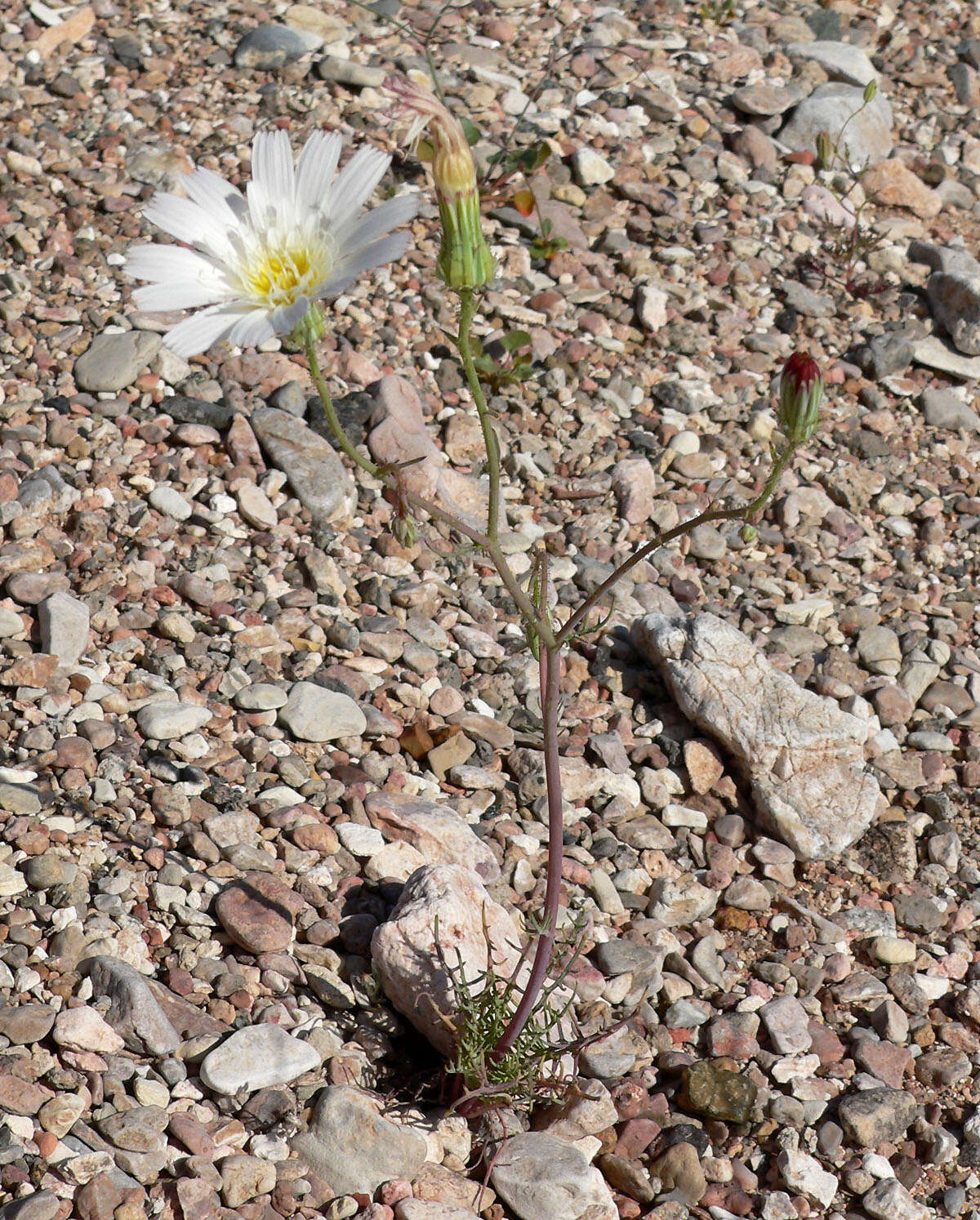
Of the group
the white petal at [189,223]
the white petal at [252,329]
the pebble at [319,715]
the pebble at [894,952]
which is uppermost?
the white petal at [252,329]

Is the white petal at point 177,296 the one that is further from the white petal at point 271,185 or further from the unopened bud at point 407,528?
the unopened bud at point 407,528

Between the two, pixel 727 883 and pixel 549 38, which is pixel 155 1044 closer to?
pixel 727 883

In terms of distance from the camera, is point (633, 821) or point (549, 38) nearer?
point (633, 821)

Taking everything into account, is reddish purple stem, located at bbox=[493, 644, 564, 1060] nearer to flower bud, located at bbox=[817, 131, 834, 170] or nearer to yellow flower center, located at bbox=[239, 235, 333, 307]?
yellow flower center, located at bbox=[239, 235, 333, 307]

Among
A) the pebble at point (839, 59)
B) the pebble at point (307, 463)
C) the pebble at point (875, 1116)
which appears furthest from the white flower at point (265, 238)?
the pebble at point (839, 59)

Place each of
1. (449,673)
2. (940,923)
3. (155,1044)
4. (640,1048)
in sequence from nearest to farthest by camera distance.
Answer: (155,1044) < (640,1048) < (940,923) < (449,673)

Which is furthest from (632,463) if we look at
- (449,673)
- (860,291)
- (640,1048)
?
(640,1048)
